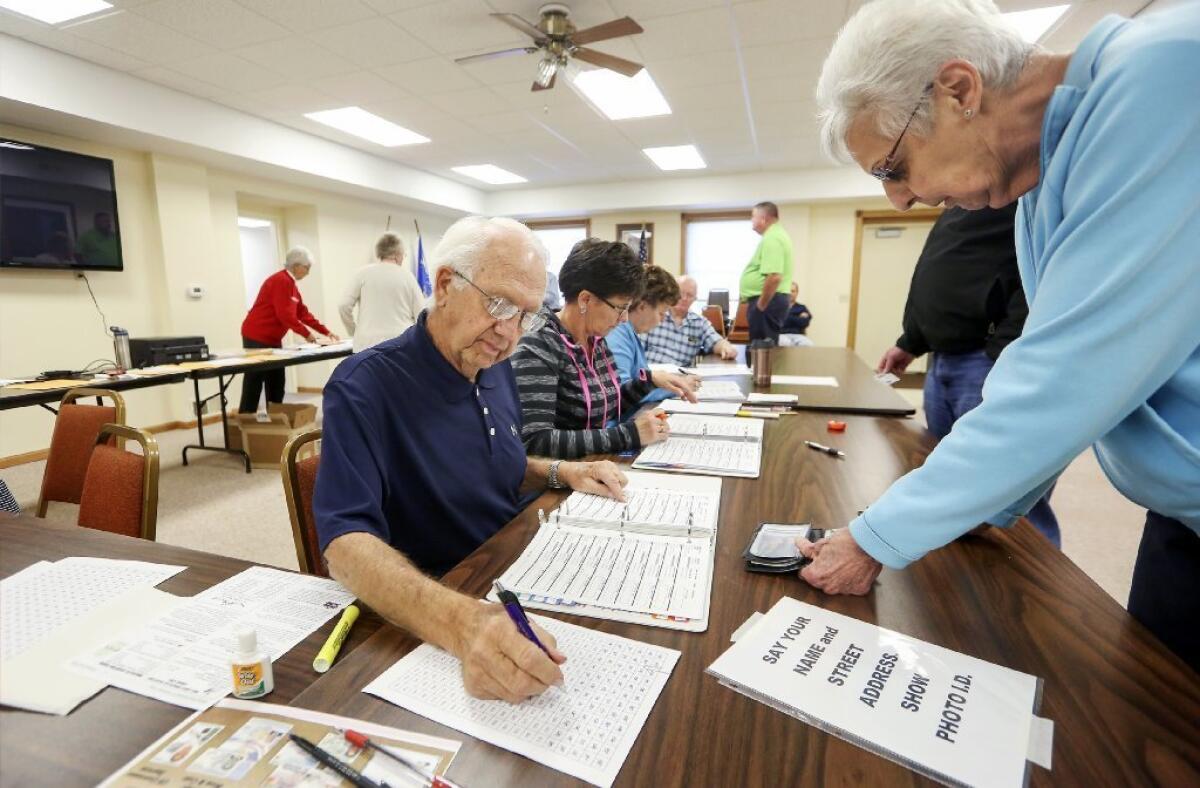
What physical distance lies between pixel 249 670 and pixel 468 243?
2.44 ft

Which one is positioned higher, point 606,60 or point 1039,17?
point 1039,17

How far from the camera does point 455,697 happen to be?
1.86 feet

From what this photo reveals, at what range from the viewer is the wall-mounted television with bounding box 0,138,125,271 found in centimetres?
387

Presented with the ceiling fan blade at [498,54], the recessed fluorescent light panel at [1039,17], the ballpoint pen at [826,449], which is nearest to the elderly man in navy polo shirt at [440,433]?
the ballpoint pen at [826,449]

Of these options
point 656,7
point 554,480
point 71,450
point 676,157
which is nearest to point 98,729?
point 554,480

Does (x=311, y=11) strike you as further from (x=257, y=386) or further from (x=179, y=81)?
(x=257, y=386)

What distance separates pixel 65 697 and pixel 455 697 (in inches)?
15.9

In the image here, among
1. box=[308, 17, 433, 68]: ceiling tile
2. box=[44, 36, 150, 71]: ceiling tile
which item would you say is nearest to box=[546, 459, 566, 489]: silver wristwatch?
box=[308, 17, 433, 68]: ceiling tile

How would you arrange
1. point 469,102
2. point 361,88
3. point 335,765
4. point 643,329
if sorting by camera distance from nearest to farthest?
1. point 335,765
2. point 643,329
3. point 361,88
4. point 469,102

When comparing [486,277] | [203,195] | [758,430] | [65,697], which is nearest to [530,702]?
[65,697]

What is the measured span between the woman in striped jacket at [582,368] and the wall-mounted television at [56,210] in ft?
14.9

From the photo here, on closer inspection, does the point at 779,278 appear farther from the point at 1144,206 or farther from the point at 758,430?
the point at 1144,206

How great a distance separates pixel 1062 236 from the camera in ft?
2.06

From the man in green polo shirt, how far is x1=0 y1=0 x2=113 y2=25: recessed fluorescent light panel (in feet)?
14.4
